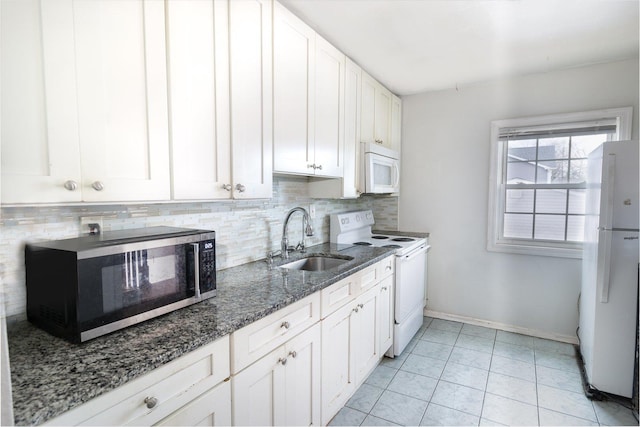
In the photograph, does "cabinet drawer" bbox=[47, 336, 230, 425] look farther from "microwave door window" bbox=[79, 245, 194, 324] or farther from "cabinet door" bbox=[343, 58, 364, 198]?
"cabinet door" bbox=[343, 58, 364, 198]

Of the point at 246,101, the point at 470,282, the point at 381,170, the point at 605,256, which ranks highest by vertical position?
the point at 246,101

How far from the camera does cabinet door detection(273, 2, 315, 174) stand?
177 centimetres

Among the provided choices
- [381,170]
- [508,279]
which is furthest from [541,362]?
[381,170]

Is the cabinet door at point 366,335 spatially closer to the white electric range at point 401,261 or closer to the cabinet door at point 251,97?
the white electric range at point 401,261

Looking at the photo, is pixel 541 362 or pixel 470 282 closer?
pixel 541 362

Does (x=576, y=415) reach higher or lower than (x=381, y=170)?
lower

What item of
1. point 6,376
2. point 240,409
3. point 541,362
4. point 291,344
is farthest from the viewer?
point 541,362

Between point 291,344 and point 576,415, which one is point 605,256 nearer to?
point 576,415

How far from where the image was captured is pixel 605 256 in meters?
2.05

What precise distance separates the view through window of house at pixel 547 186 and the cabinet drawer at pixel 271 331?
239cm

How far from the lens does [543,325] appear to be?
2990mm

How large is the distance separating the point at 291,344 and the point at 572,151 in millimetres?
2919

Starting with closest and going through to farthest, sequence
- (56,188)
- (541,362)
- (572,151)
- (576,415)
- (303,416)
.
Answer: (56,188) → (303,416) → (576,415) → (541,362) → (572,151)

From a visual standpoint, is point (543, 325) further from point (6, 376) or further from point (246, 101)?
point (6, 376)
